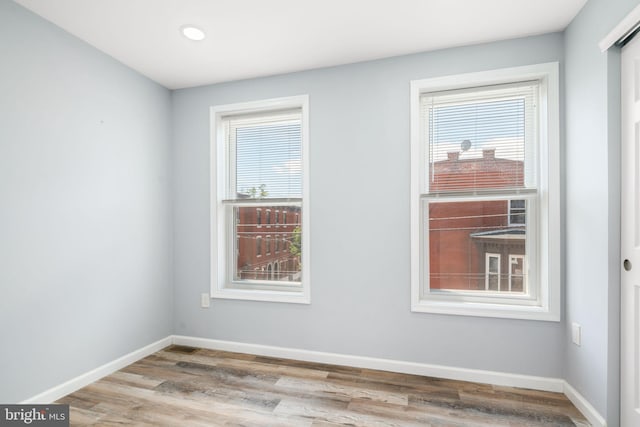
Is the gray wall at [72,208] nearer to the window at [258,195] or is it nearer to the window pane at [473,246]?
the window at [258,195]

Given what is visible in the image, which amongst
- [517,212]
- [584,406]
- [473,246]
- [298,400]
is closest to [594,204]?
[517,212]

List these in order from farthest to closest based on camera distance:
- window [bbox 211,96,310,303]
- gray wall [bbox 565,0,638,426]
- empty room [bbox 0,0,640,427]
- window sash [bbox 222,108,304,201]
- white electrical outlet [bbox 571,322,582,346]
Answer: window sash [bbox 222,108,304,201] → window [bbox 211,96,310,303] → white electrical outlet [bbox 571,322,582,346] → empty room [bbox 0,0,640,427] → gray wall [bbox 565,0,638,426]

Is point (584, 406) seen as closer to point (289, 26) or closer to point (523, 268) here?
point (523, 268)

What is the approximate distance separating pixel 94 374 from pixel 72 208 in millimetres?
1266

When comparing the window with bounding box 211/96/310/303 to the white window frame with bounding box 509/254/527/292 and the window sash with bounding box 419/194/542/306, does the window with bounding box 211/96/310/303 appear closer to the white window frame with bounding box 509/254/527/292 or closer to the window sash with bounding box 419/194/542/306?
the window sash with bounding box 419/194/542/306

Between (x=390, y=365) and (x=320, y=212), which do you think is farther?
(x=320, y=212)

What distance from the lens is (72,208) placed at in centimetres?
237

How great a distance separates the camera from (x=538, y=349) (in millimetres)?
2373

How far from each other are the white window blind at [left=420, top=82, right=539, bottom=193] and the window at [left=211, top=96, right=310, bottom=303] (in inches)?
42.4

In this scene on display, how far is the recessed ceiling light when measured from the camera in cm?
231

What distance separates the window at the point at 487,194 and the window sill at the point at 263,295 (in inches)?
37.7

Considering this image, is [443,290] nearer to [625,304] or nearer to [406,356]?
[406,356]

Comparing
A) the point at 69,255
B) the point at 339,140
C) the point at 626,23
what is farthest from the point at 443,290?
the point at 69,255

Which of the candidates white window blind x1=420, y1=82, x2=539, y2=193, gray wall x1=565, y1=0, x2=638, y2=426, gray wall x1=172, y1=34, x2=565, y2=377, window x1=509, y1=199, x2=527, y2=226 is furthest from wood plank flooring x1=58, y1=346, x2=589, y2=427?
white window blind x1=420, y1=82, x2=539, y2=193
